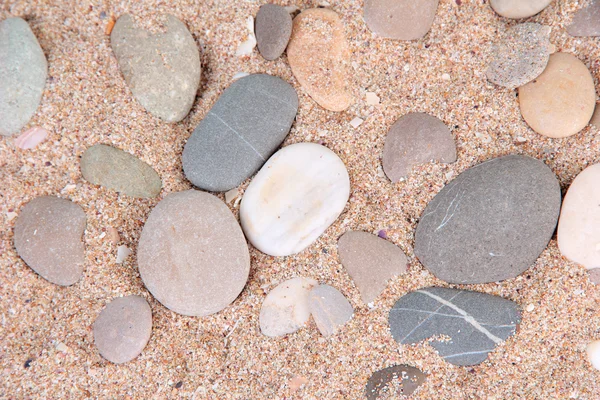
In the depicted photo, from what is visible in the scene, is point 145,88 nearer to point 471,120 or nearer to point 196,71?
point 196,71

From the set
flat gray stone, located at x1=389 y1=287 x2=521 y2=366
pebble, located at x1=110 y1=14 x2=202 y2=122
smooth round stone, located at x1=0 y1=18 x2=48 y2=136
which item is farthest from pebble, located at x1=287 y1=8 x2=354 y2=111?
smooth round stone, located at x1=0 y1=18 x2=48 y2=136

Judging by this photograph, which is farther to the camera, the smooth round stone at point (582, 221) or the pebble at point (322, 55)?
the pebble at point (322, 55)

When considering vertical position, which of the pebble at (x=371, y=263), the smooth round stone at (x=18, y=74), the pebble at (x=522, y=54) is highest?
the pebble at (x=522, y=54)

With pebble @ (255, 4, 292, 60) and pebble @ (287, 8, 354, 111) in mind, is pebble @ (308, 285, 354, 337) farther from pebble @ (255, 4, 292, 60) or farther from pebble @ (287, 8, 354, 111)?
pebble @ (255, 4, 292, 60)

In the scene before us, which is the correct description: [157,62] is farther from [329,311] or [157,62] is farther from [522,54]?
[522,54]

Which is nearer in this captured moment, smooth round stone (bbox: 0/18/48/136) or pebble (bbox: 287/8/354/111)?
smooth round stone (bbox: 0/18/48/136)

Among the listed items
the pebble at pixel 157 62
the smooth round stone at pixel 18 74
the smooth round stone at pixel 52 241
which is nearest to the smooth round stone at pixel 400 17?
the pebble at pixel 157 62

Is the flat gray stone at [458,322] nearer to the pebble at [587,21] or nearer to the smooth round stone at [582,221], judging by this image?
the smooth round stone at [582,221]
